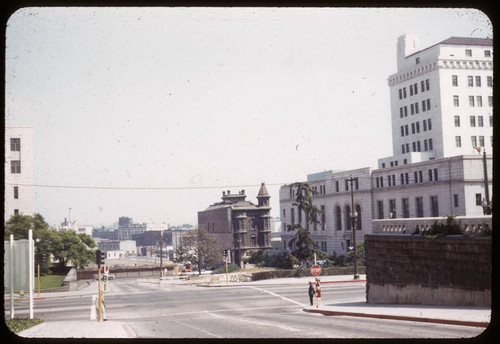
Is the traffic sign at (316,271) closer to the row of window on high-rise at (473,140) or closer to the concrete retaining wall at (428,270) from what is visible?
the concrete retaining wall at (428,270)

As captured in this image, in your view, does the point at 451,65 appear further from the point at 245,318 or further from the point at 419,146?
the point at 245,318

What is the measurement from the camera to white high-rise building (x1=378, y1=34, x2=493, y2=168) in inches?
3189

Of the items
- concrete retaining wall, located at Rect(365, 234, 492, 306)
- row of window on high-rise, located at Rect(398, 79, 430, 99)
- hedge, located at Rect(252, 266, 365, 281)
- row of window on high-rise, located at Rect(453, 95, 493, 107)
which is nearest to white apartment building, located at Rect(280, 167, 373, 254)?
row of window on high-rise, located at Rect(398, 79, 430, 99)

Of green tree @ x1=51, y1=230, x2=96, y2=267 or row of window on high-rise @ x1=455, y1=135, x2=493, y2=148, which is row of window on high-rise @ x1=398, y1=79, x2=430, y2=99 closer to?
row of window on high-rise @ x1=455, y1=135, x2=493, y2=148

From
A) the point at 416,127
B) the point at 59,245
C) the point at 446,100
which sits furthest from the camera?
the point at 416,127

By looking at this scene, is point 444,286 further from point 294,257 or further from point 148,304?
point 294,257

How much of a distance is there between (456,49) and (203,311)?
2813 inches

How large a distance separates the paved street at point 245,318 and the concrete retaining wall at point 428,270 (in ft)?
7.42

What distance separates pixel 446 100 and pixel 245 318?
66.9 meters

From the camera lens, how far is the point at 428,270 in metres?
21.5

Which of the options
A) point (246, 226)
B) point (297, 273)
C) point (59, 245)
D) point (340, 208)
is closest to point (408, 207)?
point (340, 208)

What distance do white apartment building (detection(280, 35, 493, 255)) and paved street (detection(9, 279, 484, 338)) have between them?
35511 mm

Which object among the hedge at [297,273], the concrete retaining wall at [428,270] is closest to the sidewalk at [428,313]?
the concrete retaining wall at [428,270]

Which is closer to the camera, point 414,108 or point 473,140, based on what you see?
point 473,140
